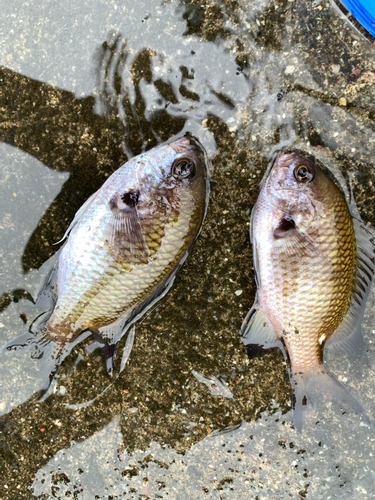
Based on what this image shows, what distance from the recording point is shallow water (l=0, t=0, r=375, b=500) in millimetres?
2404

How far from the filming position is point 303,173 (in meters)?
2.20

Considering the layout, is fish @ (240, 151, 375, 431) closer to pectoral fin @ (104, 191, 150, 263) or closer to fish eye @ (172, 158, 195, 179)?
fish eye @ (172, 158, 195, 179)

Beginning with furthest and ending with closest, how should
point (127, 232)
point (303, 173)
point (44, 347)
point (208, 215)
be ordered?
point (208, 215) < point (44, 347) < point (303, 173) < point (127, 232)

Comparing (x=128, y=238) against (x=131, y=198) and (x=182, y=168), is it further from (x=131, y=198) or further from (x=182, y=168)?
(x=182, y=168)

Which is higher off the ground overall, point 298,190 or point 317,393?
point 298,190

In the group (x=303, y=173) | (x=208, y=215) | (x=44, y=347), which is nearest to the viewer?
(x=303, y=173)

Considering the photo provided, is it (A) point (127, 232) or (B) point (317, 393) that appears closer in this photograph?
(A) point (127, 232)

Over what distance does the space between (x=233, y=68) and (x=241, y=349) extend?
227 centimetres

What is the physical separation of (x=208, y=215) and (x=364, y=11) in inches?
73.4

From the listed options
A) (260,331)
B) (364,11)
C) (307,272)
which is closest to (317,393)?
(260,331)

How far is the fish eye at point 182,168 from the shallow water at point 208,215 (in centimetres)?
39

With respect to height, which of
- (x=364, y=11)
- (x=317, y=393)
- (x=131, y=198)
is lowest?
(x=317, y=393)

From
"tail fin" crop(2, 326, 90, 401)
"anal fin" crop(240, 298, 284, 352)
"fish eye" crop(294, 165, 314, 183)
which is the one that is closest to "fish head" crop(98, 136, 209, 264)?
"fish eye" crop(294, 165, 314, 183)

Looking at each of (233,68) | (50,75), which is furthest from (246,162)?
(50,75)
